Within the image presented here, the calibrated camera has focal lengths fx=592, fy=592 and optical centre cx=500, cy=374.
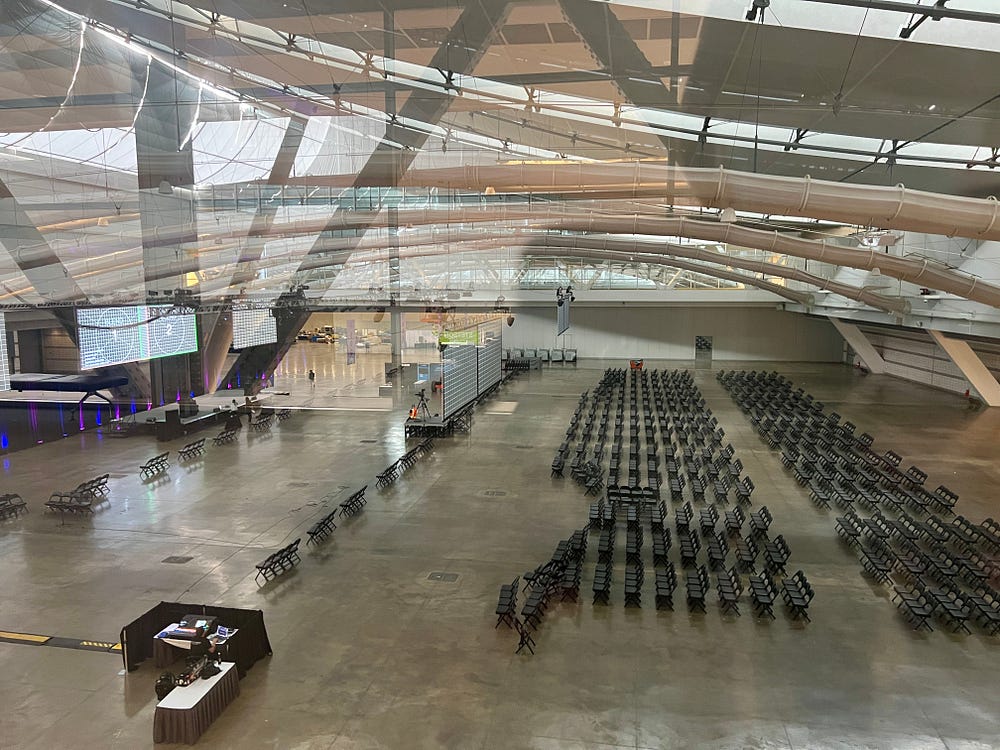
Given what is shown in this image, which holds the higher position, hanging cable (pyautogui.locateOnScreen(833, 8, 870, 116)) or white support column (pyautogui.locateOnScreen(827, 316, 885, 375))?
hanging cable (pyautogui.locateOnScreen(833, 8, 870, 116))

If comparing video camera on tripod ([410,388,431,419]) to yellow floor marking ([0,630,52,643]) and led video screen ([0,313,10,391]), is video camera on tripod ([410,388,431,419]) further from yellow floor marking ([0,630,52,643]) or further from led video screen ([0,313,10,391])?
yellow floor marking ([0,630,52,643])

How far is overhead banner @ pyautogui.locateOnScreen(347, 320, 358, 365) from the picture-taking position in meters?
16.5

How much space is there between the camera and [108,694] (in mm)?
6559

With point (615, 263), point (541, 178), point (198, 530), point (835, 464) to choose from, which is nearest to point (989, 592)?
point (835, 464)

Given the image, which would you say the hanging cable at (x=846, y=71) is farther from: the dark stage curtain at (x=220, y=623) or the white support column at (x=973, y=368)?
the white support column at (x=973, y=368)

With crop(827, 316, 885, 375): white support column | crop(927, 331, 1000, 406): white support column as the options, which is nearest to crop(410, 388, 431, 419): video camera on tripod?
crop(927, 331, 1000, 406): white support column

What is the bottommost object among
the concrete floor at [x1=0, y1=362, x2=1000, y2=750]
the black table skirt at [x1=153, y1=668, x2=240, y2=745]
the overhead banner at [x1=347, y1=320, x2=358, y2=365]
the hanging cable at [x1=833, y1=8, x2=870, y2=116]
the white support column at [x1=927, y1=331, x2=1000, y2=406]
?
the concrete floor at [x1=0, y1=362, x2=1000, y2=750]

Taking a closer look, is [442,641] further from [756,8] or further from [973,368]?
[973,368]

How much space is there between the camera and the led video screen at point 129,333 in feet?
40.9

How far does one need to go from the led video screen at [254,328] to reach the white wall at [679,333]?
25475mm

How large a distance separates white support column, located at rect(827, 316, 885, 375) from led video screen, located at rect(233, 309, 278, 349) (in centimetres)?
Answer: 2810

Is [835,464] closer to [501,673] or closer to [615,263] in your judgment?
[501,673]

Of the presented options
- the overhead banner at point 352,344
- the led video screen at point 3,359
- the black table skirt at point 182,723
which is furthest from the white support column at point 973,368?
the led video screen at point 3,359

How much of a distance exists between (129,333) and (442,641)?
10.2 metres
